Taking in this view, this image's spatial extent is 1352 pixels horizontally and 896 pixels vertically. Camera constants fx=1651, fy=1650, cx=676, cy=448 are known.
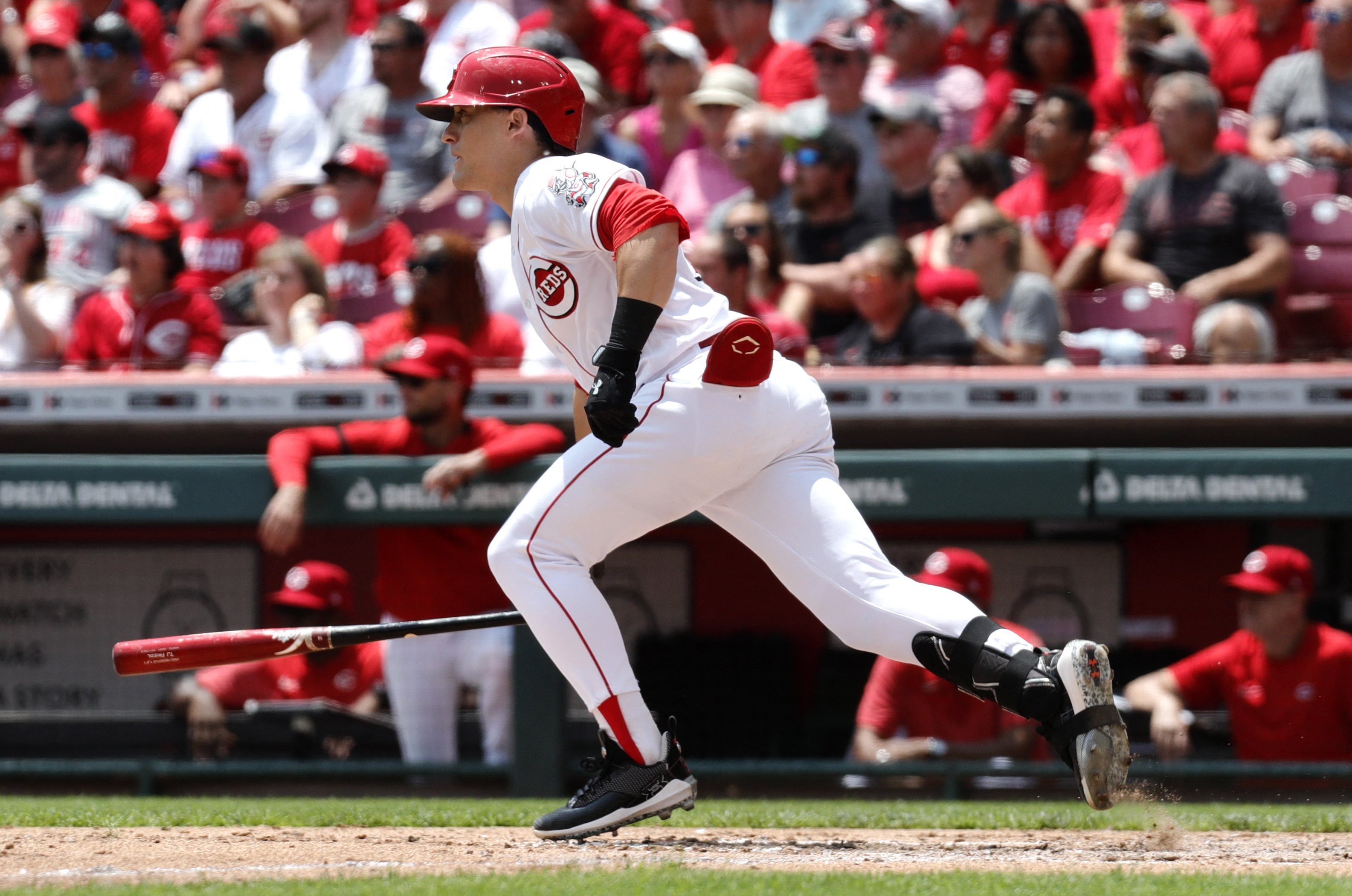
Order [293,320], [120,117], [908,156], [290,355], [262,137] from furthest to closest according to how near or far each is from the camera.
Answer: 1. [120,117]
2. [262,137]
3. [908,156]
4. [293,320]
5. [290,355]

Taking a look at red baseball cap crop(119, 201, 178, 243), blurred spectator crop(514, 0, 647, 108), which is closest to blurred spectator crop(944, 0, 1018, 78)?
blurred spectator crop(514, 0, 647, 108)

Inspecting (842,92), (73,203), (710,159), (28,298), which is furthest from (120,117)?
(842,92)

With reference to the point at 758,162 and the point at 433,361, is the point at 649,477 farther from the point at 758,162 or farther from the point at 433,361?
the point at 758,162

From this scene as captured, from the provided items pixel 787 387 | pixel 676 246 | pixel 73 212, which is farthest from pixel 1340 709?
pixel 73 212

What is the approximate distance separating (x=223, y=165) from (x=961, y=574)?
3.88 meters

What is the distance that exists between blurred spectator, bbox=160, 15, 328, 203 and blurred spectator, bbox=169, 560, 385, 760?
8.72ft

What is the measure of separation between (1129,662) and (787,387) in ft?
9.18

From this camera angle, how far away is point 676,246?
3.06m

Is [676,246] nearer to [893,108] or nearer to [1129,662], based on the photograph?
[1129,662]

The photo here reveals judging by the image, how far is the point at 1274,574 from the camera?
5.21 metres

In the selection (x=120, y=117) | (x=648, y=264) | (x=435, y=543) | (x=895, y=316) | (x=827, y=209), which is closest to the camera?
(x=648, y=264)

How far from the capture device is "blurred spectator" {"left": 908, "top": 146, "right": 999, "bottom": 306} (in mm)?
6316

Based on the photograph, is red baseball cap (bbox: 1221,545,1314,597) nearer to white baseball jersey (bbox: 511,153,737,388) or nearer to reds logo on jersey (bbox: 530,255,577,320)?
white baseball jersey (bbox: 511,153,737,388)

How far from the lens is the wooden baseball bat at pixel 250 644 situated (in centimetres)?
347
